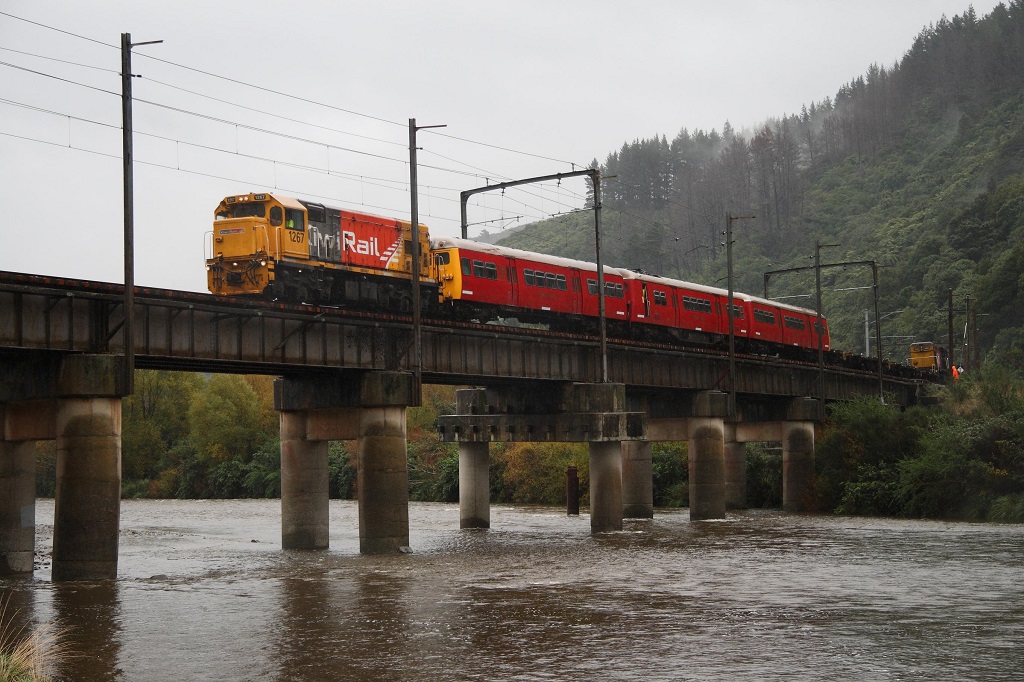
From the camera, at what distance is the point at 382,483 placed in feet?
123

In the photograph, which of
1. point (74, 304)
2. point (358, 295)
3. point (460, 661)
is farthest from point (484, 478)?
point (460, 661)

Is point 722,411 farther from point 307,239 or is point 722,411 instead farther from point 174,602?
point 174,602

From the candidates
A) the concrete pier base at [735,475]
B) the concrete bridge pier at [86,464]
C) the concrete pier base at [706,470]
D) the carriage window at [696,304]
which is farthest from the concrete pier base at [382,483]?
the concrete pier base at [735,475]

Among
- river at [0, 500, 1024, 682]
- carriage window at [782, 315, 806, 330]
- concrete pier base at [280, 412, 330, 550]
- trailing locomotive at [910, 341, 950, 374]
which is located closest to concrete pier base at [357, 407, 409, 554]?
river at [0, 500, 1024, 682]

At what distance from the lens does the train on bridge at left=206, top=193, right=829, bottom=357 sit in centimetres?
3938

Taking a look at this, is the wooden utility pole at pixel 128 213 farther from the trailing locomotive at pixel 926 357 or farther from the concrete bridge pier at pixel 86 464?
the trailing locomotive at pixel 926 357

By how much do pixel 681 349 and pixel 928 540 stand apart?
50.4ft

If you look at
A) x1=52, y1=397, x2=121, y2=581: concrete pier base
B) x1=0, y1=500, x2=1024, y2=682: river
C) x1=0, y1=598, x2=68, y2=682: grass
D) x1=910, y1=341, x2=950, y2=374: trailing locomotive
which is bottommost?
x1=0, y1=500, x2=1024, y2=682: river

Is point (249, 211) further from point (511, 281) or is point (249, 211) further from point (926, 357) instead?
point (926, 357)

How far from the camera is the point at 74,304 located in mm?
29812

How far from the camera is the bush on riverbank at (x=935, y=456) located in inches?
2094

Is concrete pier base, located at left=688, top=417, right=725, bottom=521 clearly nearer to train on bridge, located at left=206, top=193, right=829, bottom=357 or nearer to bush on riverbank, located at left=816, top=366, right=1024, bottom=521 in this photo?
train on bridge, located at left=206, top=193, right=829, bottom=357

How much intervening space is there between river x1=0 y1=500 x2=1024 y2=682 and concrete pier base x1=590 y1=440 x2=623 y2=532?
8.70 feet

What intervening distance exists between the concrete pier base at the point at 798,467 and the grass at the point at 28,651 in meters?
44.5
